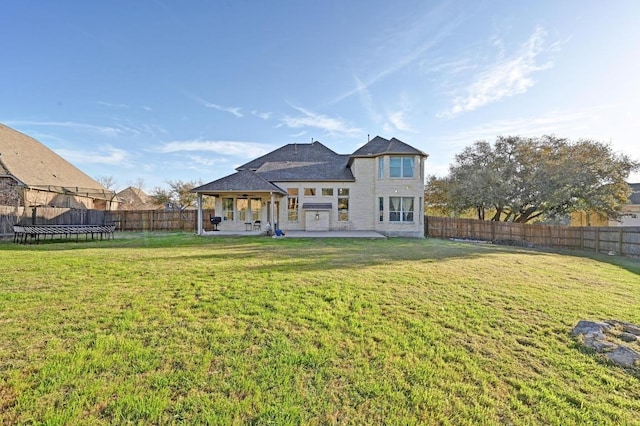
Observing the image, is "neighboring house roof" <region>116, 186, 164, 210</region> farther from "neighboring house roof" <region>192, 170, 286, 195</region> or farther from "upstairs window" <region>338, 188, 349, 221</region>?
"upstairs window" <region>338, 188, 349, 221</region>

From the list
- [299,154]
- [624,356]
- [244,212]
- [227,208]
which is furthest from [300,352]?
[299,154]

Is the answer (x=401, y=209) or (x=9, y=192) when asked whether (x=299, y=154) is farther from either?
(x=9, y=192)

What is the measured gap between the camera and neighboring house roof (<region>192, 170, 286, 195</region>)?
1691 cm

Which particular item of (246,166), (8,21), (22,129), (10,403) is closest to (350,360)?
(10,403)

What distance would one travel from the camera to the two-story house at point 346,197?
1944cm

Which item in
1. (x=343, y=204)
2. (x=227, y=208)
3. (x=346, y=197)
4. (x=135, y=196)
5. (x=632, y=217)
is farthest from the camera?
(x=135, y=196)

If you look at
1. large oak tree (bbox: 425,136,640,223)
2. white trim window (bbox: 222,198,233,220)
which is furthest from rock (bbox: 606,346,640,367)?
large oak tree (bbox: 425,136,640,223)

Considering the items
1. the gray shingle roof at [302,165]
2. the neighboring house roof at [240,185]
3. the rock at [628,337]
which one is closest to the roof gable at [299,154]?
the gray shingle roof at [302,165]

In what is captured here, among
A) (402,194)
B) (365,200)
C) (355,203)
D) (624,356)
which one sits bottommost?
(624,356)

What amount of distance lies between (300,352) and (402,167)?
17.9 meters

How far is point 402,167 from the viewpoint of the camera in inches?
765

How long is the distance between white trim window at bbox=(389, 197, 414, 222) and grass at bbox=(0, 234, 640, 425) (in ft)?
44.0

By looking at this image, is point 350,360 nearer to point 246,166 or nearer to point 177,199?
point 246,166

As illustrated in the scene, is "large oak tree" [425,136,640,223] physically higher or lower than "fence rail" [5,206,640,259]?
higher
